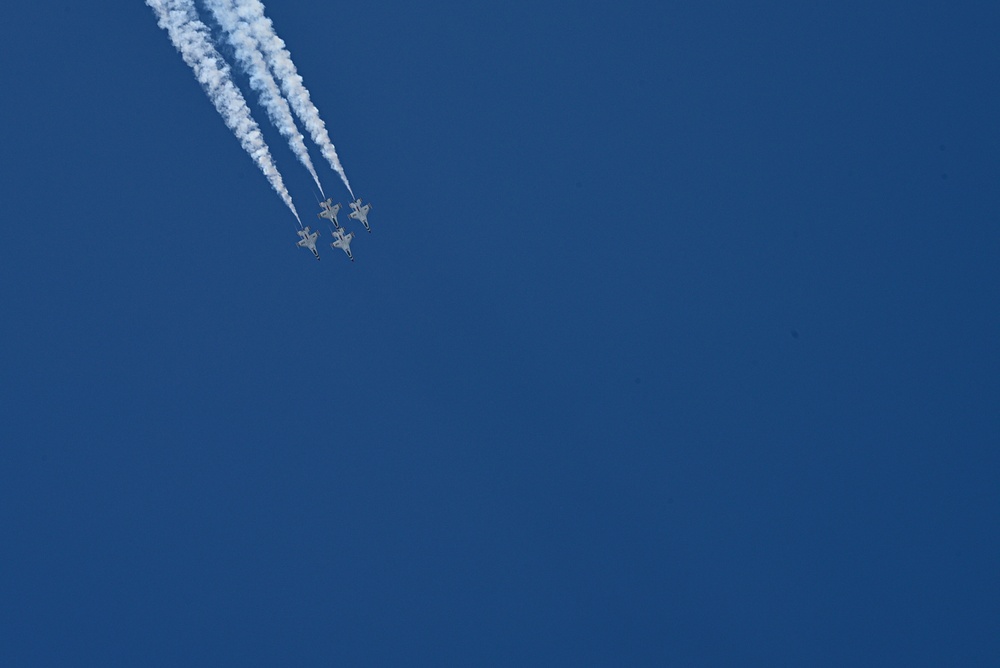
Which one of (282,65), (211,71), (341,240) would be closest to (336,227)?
(341,240)

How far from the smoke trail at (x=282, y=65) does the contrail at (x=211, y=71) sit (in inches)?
42.0

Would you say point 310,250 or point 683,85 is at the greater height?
point 683,85

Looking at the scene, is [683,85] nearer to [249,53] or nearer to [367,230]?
[367,230]

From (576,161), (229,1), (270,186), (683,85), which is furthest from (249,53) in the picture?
(683,85)

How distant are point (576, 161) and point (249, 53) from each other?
9077 mm

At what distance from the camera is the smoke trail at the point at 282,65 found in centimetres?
1988

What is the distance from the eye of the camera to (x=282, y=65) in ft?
65.9

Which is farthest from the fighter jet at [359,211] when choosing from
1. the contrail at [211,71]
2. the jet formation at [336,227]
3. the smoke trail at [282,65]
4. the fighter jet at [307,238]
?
the contrail at [211,71]

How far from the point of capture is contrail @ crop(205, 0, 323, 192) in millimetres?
19531

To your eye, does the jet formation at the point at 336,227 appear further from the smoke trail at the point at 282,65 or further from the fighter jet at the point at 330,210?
the smoke trail at the point at 282,65

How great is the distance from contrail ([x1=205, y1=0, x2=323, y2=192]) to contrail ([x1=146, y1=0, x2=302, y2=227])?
46 cm

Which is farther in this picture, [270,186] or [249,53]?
[270,186]

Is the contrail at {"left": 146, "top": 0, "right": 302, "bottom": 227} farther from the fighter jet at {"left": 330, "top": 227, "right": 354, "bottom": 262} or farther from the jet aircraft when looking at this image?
the fighter jet at {"left": 330, "top": 227, "right": 354, "bottom": 262}

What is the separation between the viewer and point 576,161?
22281mm
